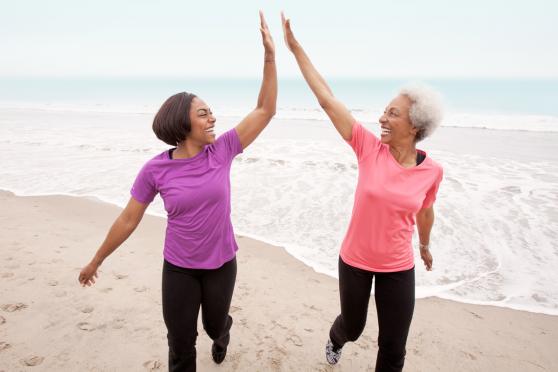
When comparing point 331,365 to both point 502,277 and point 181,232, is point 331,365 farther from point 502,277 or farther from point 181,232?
point 502,277

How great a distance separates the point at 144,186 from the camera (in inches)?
102

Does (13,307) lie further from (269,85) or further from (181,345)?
(269,85)

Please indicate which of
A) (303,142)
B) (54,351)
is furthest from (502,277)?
(303,142)

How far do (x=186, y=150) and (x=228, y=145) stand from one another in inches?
12.3

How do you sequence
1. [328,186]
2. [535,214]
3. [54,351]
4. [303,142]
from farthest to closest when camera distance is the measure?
[303,142]
[328,186]
[535,214]
[54,351]

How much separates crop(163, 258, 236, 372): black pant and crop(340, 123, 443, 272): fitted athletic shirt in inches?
40.0

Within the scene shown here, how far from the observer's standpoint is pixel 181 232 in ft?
8.68

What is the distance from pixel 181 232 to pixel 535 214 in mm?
7588

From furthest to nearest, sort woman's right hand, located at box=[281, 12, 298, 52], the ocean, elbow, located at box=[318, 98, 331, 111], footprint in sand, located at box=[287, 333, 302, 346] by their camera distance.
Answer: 1. the ocean
2. footprint in sand, located at box=[287, 333, 302, 346]
3. woman's right hand, located at box=[281, 12, 298, 52]
4. elbow, located at box=[318, 98, 331, 111]

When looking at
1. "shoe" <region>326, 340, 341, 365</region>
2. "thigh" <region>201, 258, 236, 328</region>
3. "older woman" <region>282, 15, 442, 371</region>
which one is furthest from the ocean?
"shoe" <region>326, 340, 341, 365</region>

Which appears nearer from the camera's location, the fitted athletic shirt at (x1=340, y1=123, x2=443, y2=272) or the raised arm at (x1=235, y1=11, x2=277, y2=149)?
Answer: the fitted athletic shirt at (x1=340, y1=123, x2=443, y2=272)

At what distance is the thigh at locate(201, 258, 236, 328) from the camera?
273cm

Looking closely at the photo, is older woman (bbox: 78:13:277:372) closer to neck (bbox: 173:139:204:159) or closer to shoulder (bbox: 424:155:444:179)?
neck (bbox: 173:139:204:159)

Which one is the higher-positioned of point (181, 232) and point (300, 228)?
point (181, 232)
